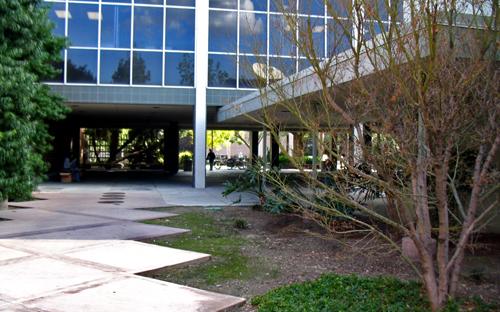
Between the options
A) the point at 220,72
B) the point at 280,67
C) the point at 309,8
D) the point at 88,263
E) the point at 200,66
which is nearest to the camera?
the point at 309,8

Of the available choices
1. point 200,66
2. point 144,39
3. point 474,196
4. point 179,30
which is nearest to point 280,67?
→ point 474,196

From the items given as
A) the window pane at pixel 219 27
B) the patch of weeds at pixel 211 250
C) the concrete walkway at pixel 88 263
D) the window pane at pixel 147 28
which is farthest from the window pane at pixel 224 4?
the patch of weeds at pixel 211 250

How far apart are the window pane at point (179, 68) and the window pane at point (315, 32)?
16.7 m

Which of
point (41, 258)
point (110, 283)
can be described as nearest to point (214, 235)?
point (41, 258)

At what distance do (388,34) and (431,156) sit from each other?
1110 mm

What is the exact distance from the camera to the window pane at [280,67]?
548 cm

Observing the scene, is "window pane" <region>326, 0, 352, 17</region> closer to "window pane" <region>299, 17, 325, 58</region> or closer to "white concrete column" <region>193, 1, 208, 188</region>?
"window pane" <region>299, 17, 325, 58</region>

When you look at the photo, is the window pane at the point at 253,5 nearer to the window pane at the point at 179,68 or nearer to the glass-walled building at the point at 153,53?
the glass-walled building at the point at 153,53

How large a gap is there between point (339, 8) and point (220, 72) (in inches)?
705

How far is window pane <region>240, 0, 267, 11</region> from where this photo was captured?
22.1 meters

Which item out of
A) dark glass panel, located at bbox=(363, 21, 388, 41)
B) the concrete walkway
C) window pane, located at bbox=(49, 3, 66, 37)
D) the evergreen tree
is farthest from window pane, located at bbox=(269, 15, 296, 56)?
window pane, located at bbox=(49, 3, 66, 37)

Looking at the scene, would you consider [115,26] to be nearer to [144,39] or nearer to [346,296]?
[144,39]

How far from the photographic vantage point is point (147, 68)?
22000mm

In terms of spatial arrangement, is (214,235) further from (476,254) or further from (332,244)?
(476,254)
